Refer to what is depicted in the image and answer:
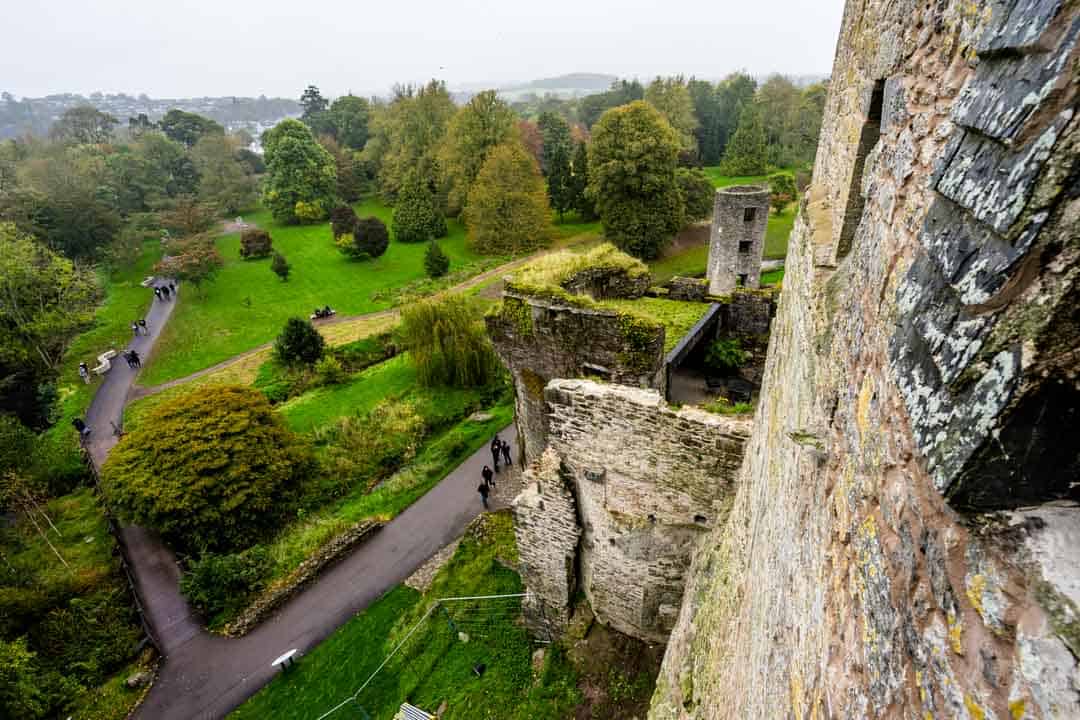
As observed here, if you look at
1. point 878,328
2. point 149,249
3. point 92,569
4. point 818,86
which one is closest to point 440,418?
point 92,569

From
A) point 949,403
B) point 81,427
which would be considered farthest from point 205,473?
point 949,403

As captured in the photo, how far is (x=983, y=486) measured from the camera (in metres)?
1.10

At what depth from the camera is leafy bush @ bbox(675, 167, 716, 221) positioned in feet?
110

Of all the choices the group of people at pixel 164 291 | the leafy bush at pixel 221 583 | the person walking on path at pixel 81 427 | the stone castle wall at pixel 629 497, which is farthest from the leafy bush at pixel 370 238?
the stone castle wall at pixel 629 497

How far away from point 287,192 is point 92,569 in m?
38.4

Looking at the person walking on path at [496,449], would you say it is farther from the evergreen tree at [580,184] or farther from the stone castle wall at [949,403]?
the evergreen tree at [580,184]

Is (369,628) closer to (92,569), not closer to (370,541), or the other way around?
(370,541)

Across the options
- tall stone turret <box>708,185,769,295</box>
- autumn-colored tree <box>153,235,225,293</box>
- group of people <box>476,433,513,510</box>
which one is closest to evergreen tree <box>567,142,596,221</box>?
tall stone turret <box>708,185,769,295</box>

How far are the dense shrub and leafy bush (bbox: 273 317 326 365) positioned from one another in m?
7.45

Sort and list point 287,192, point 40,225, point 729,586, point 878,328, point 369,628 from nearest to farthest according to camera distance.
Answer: point 878,328, point 729,586, point 369,628, point 40,225, point 287,192

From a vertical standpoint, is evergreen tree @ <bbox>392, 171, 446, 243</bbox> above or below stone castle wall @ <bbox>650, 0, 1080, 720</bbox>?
below

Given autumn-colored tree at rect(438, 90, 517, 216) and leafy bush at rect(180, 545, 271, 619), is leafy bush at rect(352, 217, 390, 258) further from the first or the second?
leafy bush at rect(180, 545, 271, 619)

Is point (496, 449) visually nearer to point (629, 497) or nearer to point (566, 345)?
point (566, 345)

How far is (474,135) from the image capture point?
124ft
